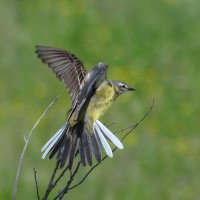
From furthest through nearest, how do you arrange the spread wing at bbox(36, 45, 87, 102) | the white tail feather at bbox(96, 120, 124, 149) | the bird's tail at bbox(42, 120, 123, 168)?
the spread wing at bbox(36, 45, 87, 102)
the bird's tail at bbox(42, 120, 123, 168)
the white tail feather at bbox(96, 120, 124, 149)

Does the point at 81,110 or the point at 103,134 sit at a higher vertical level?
the point at 81,110

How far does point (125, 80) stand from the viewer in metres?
9.68

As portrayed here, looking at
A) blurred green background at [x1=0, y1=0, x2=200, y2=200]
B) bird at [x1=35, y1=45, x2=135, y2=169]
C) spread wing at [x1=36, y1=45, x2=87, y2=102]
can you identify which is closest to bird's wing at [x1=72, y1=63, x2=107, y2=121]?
bird at [x1=35, y1=45, x2=135, y2=169]

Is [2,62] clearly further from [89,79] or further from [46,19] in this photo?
[89,79]

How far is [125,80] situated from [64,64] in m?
4.93

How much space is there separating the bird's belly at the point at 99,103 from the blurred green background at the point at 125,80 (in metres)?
2.42

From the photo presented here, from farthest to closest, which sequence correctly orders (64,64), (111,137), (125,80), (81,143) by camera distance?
(125,80) → (64,64) → (81,143) → (111,137)

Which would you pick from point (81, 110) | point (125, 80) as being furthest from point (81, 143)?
point (125, 80)

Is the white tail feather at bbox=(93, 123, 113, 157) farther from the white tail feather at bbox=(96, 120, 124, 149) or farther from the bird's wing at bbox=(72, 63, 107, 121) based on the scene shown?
the bird's wing at bbox=(72, 63, 107, 121)

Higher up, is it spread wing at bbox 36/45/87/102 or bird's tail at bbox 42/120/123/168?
spread wing at bbox 36/45/87/102

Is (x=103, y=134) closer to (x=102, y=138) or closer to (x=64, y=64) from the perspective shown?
(x=102, y=138)

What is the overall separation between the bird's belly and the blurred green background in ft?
7.94

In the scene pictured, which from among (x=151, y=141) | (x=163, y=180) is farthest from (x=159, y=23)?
(x=163, y=180)

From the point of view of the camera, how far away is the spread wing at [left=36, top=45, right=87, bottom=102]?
4.61 meters
